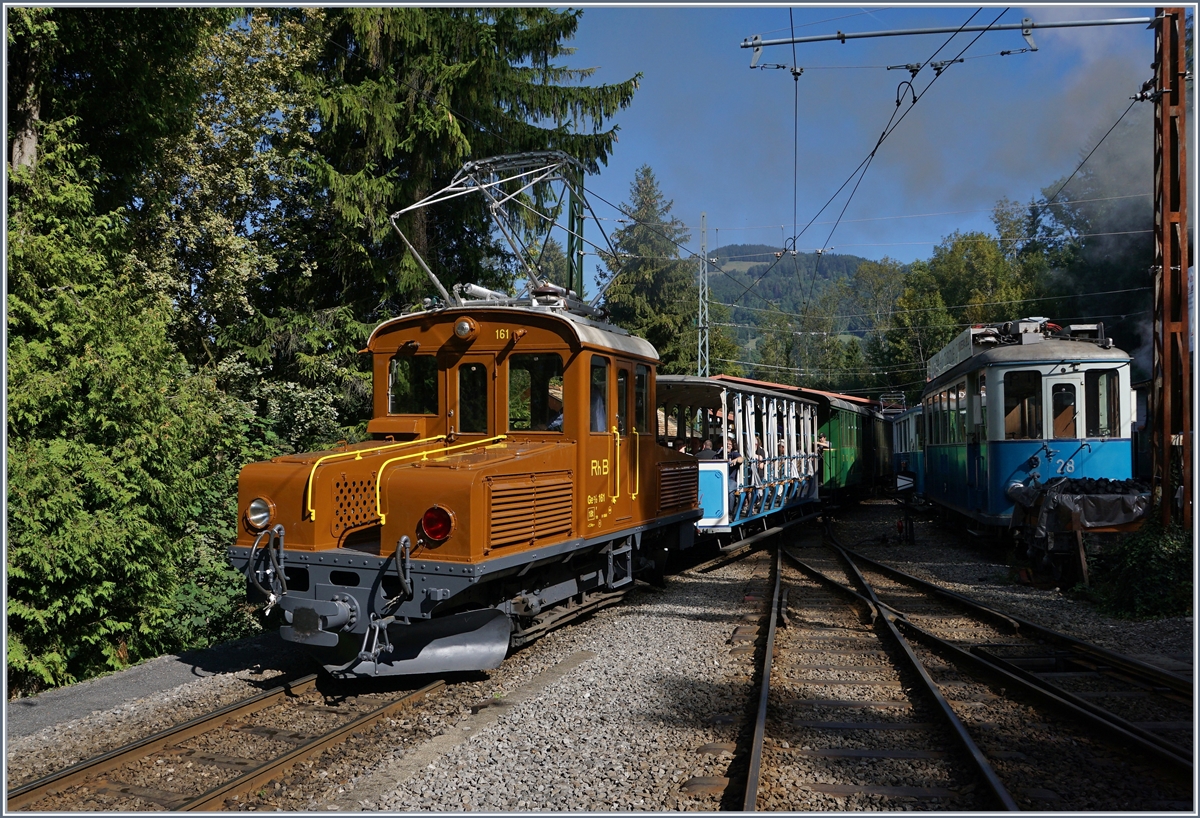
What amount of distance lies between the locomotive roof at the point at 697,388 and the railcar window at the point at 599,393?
4.82 metres

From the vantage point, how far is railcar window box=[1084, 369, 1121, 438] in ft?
42.1

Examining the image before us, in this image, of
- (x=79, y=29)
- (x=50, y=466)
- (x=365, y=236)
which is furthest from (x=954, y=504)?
(x=79, y=29)

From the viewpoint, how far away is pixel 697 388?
1383cm

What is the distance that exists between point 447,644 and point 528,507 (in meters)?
1.27

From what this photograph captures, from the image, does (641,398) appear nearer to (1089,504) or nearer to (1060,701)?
(1060,701)

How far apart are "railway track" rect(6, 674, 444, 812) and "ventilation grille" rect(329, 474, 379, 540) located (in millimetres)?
1251

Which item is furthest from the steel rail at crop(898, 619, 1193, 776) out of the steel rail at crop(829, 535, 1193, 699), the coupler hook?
the coupler hook

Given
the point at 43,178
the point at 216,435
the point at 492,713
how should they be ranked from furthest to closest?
1. the point at 216,435
2. the point at 43,178
3. the point at 492,713

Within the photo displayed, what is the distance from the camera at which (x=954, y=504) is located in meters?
16.5

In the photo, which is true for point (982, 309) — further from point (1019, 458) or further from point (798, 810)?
point (798, 810)

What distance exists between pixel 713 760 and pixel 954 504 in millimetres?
12927

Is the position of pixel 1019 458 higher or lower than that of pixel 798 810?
higher

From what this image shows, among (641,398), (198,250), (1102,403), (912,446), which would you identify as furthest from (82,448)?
(912,446)

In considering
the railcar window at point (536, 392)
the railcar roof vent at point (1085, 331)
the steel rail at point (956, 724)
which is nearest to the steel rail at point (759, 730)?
the steel rail at point (956, 724)
